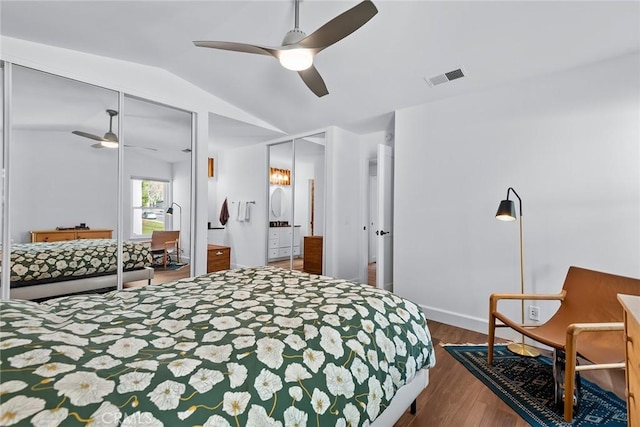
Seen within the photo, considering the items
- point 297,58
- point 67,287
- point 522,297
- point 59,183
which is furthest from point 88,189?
point 522,297

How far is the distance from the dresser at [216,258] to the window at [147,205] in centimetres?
120

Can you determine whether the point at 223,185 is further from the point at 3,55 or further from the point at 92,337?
the point at 92,337

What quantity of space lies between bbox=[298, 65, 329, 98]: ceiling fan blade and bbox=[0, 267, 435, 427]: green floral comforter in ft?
5.49

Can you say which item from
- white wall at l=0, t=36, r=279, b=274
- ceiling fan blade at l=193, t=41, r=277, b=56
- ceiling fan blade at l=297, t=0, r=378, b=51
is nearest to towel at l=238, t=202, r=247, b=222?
white wall at l=0, t=36, r=279, b=274

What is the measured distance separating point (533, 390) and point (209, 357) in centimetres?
223

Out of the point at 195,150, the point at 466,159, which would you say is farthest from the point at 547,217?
the point at 195,150

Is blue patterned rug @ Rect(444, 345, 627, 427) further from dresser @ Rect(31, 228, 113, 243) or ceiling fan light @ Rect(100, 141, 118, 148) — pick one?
ceiling fan light @ Rect(100, 141, 118, 148)

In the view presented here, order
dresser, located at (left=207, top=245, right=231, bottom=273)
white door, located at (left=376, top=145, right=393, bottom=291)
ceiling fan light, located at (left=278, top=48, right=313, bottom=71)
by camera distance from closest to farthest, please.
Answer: ceiling fan light, located at (left=278, top=48, right=313, bottom=71), white door, located at (left=376, top=145, right=393, bottom=291), dresser, located at (left=207, top=245, right=231, bottom=273)

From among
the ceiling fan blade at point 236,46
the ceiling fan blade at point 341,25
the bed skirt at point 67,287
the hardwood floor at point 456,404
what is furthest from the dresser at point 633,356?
the bed skirt at point 67,287

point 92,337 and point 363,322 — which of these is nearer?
point 92,337

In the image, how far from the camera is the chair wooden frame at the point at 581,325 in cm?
171

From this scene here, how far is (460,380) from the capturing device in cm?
216

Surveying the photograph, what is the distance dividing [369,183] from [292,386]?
411cm

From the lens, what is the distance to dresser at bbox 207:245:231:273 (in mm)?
4488
